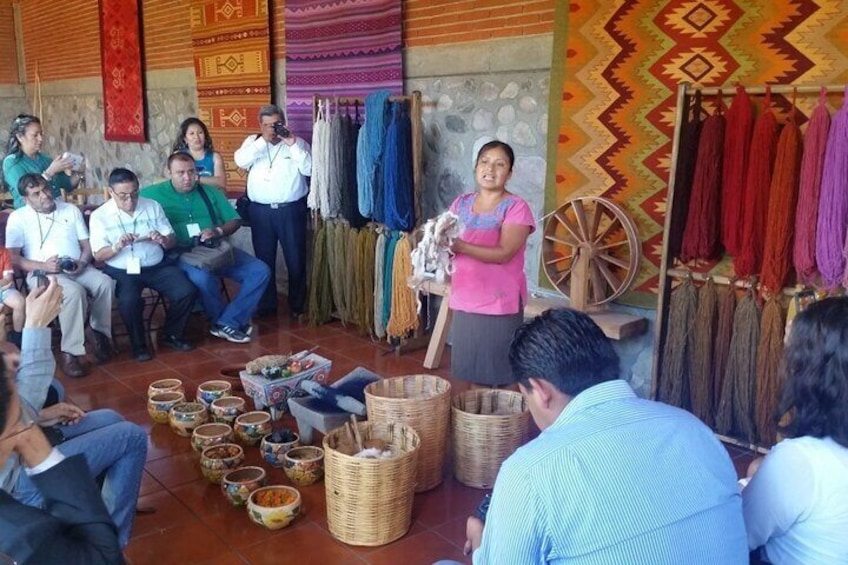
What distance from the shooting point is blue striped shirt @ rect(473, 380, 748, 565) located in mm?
1263

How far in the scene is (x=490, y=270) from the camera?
3141 millimetres

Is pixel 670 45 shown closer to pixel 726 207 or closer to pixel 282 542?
pixel 726 207

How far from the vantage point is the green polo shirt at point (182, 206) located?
5082 millimetres

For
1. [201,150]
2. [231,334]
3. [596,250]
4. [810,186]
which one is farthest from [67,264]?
[810,186]

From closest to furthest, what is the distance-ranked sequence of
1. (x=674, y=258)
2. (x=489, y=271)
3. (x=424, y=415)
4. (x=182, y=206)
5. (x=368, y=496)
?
(x=368, y=496) → (x=424, y=415) → (x=489, y=271) → (x=674, y=258) → (x=182, y=206)

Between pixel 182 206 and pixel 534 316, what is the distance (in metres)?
2.78

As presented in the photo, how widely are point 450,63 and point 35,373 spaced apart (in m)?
3.25

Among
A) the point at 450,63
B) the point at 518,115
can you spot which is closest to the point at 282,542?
the point at 518,115

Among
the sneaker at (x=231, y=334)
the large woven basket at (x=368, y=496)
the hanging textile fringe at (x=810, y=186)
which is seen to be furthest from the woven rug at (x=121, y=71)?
the hanging textile fringe at (x=810, y=186)

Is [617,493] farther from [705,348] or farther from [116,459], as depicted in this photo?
[705,348]

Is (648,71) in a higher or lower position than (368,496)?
higher

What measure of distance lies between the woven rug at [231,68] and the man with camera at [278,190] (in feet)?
3.36

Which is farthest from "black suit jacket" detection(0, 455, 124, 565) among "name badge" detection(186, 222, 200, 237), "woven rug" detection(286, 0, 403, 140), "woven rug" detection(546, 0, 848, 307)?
"woven rug" detection(286, 0, 403, 140)

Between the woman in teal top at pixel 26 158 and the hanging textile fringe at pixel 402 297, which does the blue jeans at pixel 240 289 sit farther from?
A: the woman in teal top at pixel 26 158
